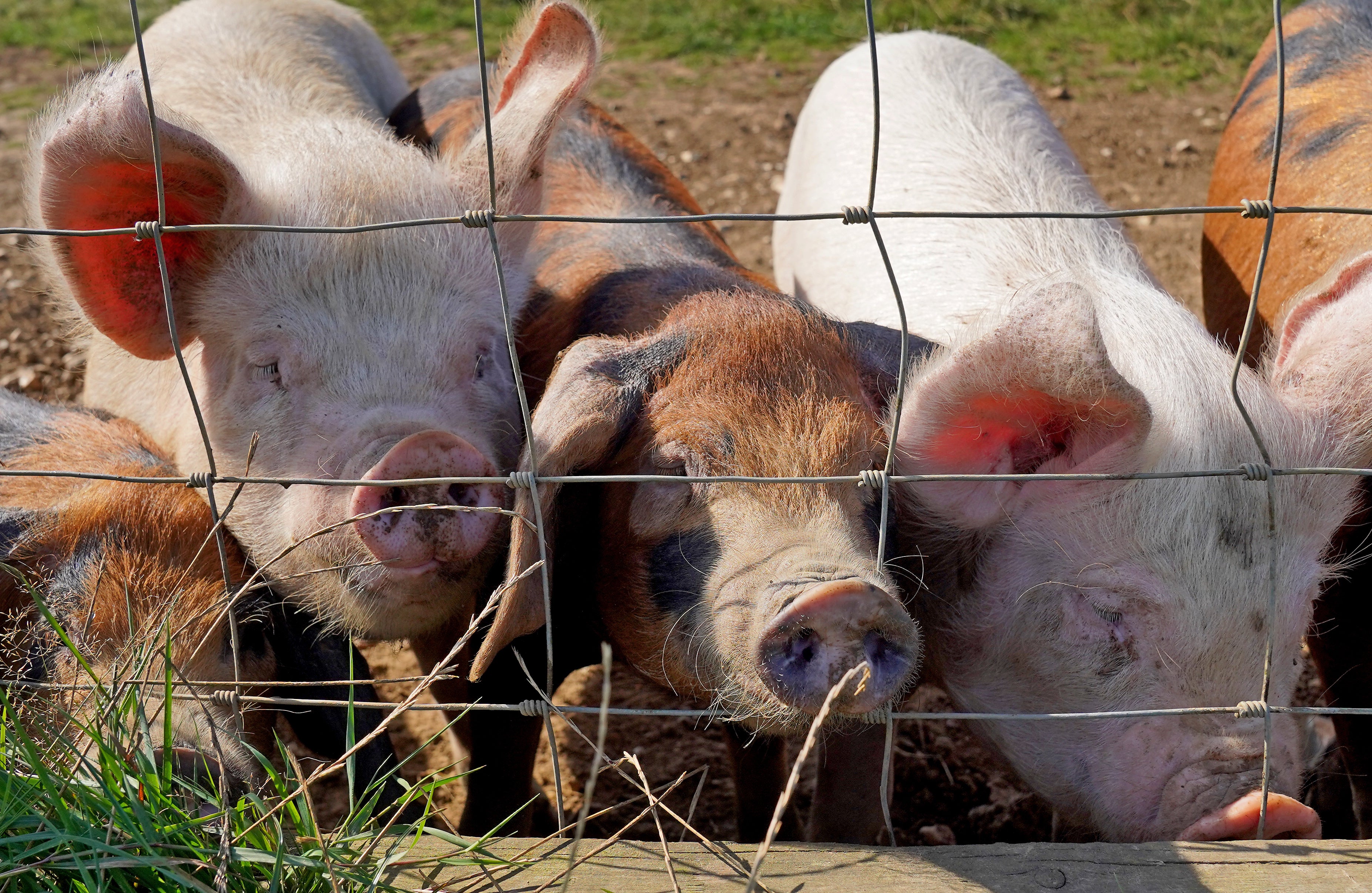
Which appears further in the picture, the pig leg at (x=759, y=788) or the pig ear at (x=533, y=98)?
the pig leg at (x=759, y=788)

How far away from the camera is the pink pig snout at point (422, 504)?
2.19 metres

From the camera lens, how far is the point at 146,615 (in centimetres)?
229

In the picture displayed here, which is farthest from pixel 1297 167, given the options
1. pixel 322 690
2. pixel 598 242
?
pixel 322 690

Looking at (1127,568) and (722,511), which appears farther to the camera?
(1127,568)

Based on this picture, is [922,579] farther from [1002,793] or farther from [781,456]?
[1002,793]

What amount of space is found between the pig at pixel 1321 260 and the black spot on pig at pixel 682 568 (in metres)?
1.15

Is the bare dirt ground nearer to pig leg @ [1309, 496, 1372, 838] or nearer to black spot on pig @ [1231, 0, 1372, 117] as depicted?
pig leg @ [1309, 496, 1372, 838]

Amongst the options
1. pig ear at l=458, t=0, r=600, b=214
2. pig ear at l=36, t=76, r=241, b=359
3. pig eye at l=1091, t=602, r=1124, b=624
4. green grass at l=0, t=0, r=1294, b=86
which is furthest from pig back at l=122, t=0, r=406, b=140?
green grass at l=0, t=0, r=1294, b=86

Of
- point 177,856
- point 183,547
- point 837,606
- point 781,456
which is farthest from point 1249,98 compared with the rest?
point 177,856

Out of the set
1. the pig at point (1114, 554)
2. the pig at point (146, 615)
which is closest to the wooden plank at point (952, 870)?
the pig at point (1114, 554)

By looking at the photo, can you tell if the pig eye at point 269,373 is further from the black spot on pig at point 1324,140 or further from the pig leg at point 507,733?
the black spot on pig at point 1324,140

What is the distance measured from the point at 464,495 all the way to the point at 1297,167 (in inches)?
99.2

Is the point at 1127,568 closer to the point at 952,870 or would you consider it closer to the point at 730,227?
the point at 952,870

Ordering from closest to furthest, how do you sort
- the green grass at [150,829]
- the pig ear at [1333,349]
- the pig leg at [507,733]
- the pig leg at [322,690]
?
1. the green grass at [150,829]
2. the pig ear at [1333,349]
3. the pig leg at [322,690]
4. the pig leg at [507,733]
